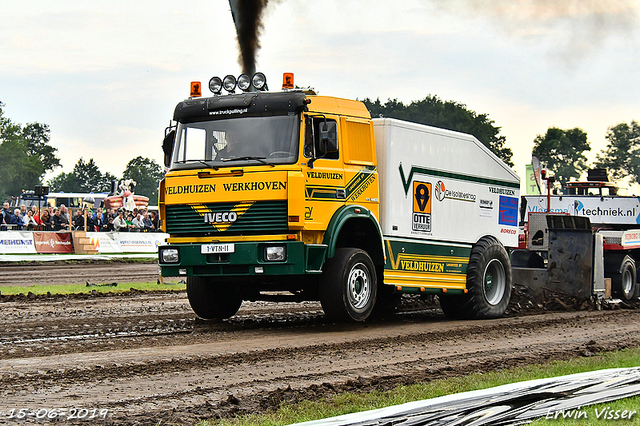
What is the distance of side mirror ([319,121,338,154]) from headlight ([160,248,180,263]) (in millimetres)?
2528

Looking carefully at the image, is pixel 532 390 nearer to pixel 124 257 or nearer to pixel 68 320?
pixel 68 320

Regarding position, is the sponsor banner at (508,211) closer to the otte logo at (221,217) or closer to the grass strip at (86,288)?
the otte logo at (221,217)

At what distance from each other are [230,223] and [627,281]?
10.5 metres

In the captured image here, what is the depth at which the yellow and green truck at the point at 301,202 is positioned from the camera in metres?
10.8

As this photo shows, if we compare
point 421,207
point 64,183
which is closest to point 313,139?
point 421,207

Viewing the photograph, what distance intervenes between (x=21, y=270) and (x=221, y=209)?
16344 millimetres

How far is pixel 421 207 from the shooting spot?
41.7 feet

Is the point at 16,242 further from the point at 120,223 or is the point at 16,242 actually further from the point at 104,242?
the point at 120,223

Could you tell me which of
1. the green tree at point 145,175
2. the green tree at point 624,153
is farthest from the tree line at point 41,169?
the green tree at point 624,153

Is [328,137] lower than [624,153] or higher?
lower

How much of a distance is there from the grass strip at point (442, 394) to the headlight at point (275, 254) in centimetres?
359

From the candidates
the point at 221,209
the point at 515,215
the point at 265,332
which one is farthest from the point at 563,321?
the point at 221,209

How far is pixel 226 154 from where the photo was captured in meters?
11.2

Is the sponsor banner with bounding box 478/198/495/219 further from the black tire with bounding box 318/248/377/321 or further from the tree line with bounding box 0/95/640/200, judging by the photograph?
the tree line with bounding box 0/95/640/200
